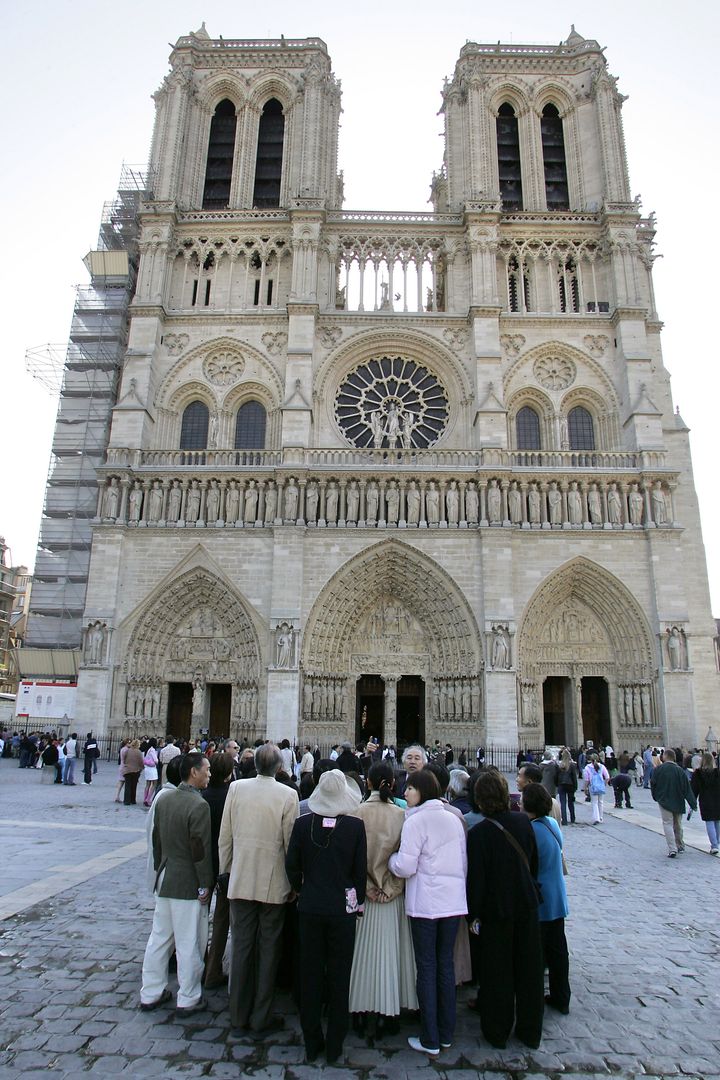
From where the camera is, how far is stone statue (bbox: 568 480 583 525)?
830 inches

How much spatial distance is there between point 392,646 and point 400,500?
4.55m

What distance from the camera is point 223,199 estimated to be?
27484 millimetres

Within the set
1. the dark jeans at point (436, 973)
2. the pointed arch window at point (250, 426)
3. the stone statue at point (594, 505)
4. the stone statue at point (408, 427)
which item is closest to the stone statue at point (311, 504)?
the pointed arch window at point (250, 426)

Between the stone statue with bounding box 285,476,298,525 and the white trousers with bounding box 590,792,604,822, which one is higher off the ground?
the stone statue with bounding box 285,476,298,525

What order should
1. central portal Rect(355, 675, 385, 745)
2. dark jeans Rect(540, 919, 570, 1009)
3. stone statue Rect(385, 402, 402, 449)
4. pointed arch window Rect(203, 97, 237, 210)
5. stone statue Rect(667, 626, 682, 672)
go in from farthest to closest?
pointed arch window Rect(203, 97, 237, 210), stone statue Rect(385, 402, 402, 449), central portal Rect(355, 675, 385, 745), stone statue Rect(667, 626, 682, 672), dark jeans Rect(540, 919, 570, 1009)

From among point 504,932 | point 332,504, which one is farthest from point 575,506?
point 504,932

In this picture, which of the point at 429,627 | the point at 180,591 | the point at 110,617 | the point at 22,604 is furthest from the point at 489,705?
the point at 22,604

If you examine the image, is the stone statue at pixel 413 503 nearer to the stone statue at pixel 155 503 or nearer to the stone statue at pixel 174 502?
the stone statue at pixel 174 502

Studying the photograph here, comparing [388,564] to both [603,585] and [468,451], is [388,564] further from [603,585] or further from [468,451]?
[603,585]

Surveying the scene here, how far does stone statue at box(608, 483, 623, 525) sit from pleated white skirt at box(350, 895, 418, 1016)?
18.9 metres

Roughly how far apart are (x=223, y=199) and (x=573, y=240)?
45.1 ft

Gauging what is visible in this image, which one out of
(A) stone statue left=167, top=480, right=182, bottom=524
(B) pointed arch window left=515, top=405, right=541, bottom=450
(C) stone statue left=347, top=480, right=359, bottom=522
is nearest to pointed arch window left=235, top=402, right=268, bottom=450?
(A) stone statue left=167, top=480, right=182, bottom=524

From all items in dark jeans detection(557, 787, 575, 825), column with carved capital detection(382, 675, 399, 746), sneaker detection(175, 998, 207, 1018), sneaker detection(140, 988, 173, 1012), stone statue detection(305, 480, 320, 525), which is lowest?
sneaker detection(175, 998, 207, 1018)

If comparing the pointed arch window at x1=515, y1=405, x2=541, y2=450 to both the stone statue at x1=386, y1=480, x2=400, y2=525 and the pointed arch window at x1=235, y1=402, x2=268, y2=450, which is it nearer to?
the stone statue at x1=386, y1=480, x2=400, y2=525
